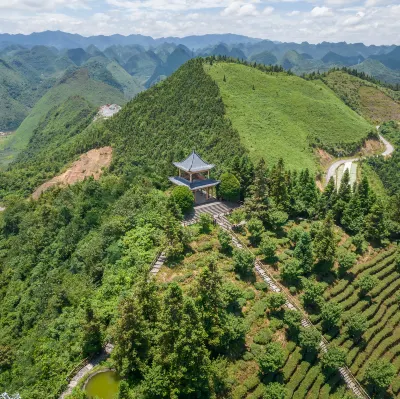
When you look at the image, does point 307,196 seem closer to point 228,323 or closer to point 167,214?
point 167,214

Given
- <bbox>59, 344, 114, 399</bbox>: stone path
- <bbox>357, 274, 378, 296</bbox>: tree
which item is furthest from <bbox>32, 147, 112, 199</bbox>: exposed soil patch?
<bbox>357, 274, 378, 296</bbox>: tree

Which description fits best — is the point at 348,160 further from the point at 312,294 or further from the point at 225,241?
the point at 312,294

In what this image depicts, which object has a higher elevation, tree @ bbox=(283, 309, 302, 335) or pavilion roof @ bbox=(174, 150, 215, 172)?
pavilion roof @ bbox=(174, 150, 215, 172)

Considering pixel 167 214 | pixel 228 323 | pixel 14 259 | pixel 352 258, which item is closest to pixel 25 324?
pixel 14 259

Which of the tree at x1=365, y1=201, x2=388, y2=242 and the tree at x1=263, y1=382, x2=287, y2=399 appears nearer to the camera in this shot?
the tree at x1=263, y1=382, x2=287, y2=399

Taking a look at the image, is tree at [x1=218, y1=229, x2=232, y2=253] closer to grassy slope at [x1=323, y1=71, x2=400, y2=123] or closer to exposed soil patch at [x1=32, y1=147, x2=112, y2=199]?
exposed soil patch at [x1=32, y1=147, x2=112, y2=199]

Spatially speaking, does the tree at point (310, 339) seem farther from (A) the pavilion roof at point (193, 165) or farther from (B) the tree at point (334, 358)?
(A) the pavilion roof at point (193, 165)
